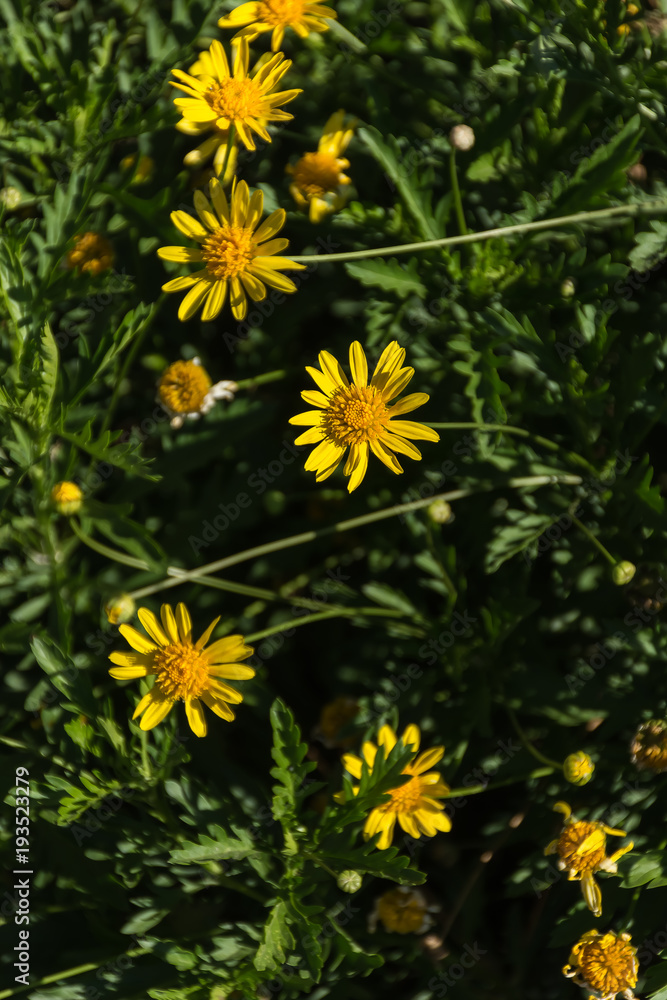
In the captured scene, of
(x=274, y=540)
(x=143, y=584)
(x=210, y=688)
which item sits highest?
(x=274, y=540)

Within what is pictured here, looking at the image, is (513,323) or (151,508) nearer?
(513,323)

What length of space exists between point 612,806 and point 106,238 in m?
2.54

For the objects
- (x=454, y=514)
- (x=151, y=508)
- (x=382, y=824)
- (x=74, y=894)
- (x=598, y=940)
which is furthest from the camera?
(x=151, y=508)

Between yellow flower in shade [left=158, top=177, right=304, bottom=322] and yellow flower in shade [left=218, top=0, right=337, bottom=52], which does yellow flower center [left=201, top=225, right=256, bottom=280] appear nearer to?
yellow flower in shade [left=158, top=177, right=304, bottom=322]

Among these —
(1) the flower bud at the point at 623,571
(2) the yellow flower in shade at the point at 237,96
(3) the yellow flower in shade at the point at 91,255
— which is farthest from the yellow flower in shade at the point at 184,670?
(2) the yellow flower in shade at the point at 237,96

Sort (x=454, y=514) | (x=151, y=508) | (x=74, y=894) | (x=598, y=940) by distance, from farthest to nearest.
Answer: (x=151, y=508)
(x=454, y=514)
(x=74, y=894)
(x=598, y=940)

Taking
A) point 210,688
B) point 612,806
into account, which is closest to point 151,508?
point 210,688

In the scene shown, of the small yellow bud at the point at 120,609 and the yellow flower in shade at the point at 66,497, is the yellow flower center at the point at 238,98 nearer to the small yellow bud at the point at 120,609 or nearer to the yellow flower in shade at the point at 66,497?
the yellow flower in shade at the point at 66,497

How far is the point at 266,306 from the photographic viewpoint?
10.7ft

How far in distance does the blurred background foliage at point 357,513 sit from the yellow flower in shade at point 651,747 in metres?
0.11

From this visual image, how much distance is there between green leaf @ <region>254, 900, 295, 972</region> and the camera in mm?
2275

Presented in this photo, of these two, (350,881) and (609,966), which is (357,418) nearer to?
(350,881)

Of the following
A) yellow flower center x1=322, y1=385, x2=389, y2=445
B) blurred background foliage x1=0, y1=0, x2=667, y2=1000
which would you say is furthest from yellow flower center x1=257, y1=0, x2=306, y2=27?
yellow flower center x1=322, y1=385, x2=389, y2=445

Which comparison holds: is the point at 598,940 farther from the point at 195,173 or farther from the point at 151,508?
the point at 195,173
